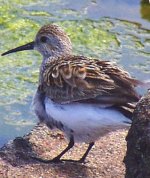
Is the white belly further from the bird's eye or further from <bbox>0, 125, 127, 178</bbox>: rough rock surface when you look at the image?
the bird's eye

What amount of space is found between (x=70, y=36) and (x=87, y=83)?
11.2 feet

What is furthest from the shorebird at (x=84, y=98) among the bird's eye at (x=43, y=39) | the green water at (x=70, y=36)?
the green water at (x=70, y=36)

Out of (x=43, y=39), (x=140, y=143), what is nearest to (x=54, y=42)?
(x=43, y=39)

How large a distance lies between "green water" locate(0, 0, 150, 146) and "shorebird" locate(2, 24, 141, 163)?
133cm

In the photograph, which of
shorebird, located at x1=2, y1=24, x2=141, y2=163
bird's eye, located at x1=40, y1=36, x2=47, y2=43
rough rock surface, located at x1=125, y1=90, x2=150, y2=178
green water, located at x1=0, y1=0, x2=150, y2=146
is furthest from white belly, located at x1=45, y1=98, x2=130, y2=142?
green water, located at x1=0, y1=0, x2=150, y2=146

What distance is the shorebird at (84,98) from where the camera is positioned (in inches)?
213

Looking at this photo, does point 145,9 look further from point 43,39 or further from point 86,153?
point 86,153

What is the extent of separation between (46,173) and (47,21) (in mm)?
3740

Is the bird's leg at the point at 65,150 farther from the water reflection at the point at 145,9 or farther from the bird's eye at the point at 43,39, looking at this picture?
the water reflection at the point at 145,9

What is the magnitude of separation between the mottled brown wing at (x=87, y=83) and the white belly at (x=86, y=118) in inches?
2.1

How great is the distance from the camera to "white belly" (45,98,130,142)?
17.8ft

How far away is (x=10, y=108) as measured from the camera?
298 inches

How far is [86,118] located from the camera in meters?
5.51

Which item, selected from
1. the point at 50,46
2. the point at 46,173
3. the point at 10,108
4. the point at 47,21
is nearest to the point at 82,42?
the point at 47,21
